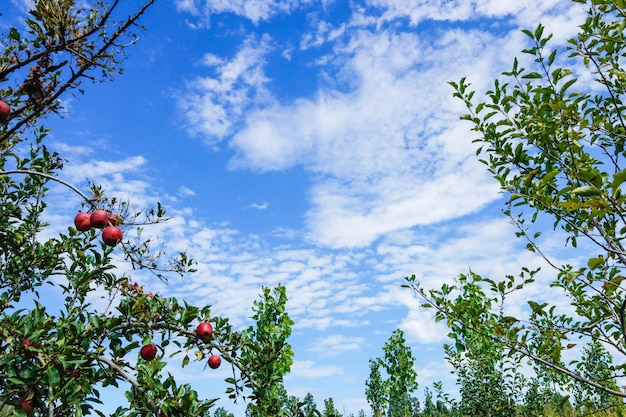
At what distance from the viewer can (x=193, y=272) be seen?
376cm

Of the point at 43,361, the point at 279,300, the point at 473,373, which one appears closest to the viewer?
the point at 43,361

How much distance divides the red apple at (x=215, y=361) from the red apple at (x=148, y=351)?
41cm

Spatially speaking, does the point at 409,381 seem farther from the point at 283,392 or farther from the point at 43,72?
the point at 43,72

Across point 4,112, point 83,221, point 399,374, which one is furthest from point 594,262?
point 399,374

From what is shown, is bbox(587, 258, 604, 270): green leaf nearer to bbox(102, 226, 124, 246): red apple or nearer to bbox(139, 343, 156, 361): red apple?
bbox(139, 343, 156, 361): red apple

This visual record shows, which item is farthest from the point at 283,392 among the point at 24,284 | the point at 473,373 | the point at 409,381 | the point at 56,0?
the point at 56,0

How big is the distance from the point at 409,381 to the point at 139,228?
20605 mm

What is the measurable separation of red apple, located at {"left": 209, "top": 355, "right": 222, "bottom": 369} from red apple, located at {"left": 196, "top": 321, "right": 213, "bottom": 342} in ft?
0.48

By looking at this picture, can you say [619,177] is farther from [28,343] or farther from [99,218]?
[28,343]

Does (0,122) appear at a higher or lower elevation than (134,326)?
higher

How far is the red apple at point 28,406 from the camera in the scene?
8.24 ft

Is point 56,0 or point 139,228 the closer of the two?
point 56,0

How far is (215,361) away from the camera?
317 centimetres

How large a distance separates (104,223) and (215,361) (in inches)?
50.0
